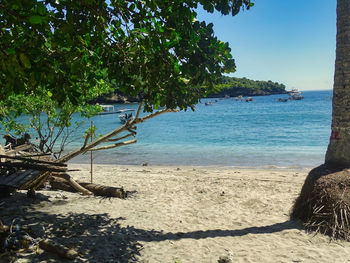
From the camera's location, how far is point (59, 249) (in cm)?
442

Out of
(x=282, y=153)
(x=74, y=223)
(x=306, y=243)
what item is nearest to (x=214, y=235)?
(x=306, y=243)

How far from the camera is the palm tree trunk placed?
6.31 meters

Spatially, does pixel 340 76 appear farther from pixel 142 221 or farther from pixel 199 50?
pixel 142 221

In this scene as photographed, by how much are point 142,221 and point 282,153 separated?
15721 millimetres

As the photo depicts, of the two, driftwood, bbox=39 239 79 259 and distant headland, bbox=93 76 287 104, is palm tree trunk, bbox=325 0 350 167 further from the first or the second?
distant headland, bbox=93 76 287 104

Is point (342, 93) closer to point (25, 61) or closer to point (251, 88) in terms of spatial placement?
point (25, 61)

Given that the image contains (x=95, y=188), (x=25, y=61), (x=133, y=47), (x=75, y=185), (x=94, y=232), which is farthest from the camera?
(x=95, y=188)

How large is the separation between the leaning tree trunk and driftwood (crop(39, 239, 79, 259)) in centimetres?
475

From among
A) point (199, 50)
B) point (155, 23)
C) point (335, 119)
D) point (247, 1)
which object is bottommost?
point (335, 119)

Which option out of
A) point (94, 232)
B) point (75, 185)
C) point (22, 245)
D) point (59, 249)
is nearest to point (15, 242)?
point (22, 245)

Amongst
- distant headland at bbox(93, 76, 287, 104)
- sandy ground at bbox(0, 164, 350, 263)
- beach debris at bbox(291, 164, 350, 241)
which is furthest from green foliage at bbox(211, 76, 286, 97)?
beach debris at bbox(291, 164, 350, 241)

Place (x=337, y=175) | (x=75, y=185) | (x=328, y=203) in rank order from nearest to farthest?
(x=328, y=203), (x=337, y=175), (x=75, y=185)

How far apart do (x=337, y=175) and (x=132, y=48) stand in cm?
512

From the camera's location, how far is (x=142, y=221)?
6.68 m
